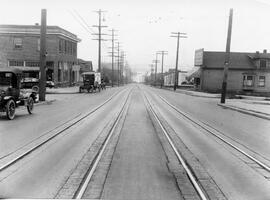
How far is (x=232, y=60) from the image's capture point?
184ft

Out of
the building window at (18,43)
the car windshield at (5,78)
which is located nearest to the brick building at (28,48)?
the building window at (18,43)

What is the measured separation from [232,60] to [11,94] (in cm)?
4679

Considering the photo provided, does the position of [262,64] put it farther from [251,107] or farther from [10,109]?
[10,109]

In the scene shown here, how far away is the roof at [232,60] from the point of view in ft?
180

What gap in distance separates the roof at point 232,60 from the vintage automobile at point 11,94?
41.6m

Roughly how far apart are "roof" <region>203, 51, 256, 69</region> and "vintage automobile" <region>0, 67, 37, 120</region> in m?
41.6

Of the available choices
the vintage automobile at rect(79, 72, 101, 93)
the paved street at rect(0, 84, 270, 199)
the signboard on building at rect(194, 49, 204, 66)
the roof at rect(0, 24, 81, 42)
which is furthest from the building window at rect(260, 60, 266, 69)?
the paved street at rect(0, 84, 270, 199)

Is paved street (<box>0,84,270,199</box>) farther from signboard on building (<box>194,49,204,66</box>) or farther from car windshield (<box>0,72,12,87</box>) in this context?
signboard on building (<box>194,49,204,66</box>)

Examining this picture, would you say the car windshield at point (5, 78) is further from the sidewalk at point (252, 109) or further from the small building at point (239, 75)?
the small building at point (239, 75)

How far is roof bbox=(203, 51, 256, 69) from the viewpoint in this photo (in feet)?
180

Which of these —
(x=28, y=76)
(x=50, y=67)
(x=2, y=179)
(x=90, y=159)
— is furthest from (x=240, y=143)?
(x=50, y=67)

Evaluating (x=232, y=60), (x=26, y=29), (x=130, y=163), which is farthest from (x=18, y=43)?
(x=130, y=163)

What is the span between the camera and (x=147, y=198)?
17.1ft

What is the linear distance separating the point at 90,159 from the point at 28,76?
32.6m
